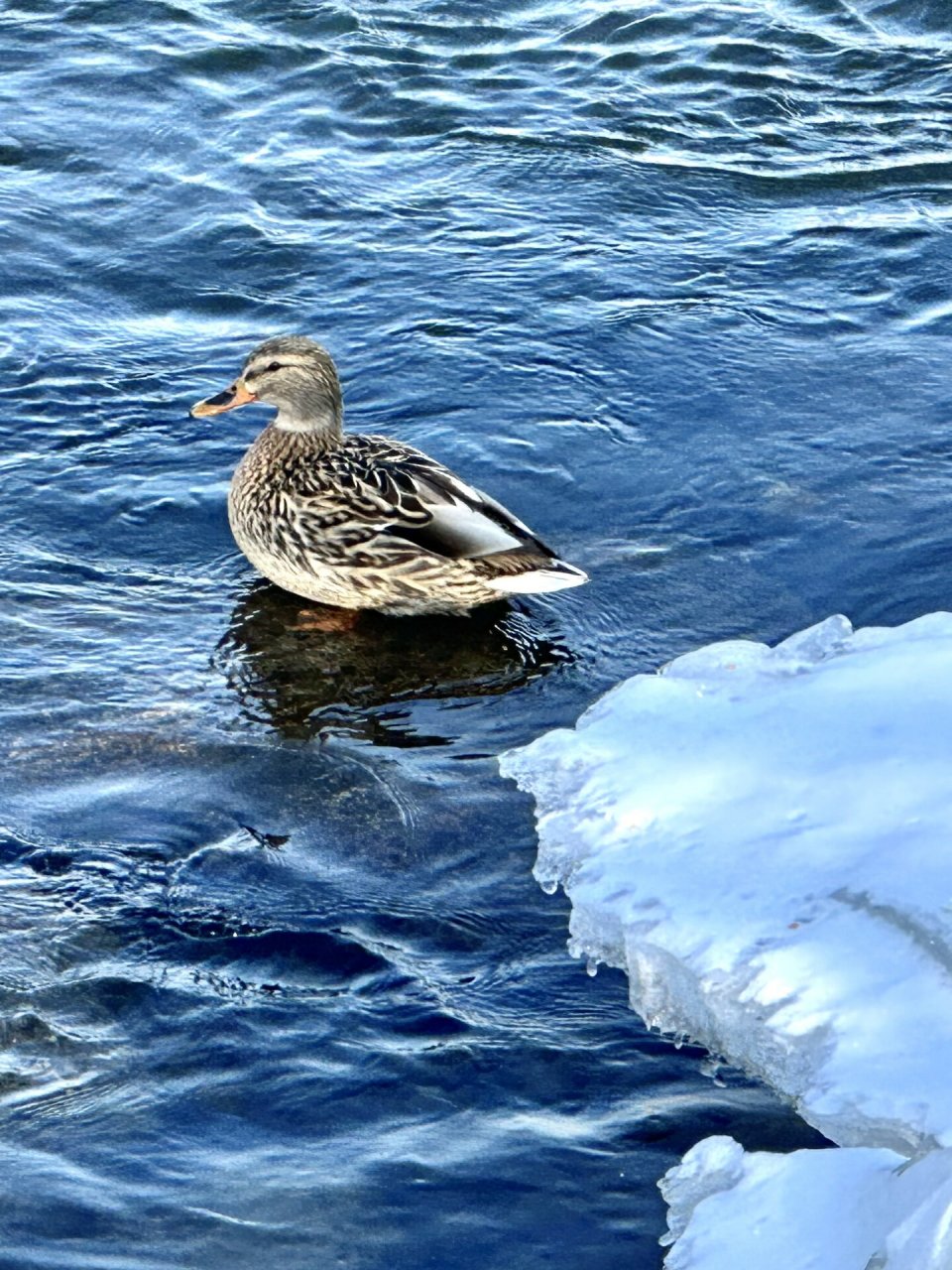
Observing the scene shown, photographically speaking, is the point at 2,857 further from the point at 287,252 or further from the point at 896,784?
the point at 287,252

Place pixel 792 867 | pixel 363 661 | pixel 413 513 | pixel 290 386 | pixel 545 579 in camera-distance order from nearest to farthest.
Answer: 1. pixel 792 867
2. pixel 545 579
3. pixel 363 661
4. pixel 413 513
5. pixel 290 386

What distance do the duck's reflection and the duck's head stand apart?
0.68m

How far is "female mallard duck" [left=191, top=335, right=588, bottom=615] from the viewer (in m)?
6.76

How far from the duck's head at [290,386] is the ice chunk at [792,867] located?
2.15m

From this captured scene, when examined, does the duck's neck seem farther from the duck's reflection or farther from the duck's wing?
the duck's reflection

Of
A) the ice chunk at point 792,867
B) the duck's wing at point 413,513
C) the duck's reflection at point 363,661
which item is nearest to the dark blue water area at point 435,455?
the duck's reflection at point 363,661

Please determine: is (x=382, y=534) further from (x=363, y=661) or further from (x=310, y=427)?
(x=310, y=427)

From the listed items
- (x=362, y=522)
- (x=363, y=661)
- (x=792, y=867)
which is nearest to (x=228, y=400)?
(x=362, y=522)

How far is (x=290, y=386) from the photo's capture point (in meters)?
7.34

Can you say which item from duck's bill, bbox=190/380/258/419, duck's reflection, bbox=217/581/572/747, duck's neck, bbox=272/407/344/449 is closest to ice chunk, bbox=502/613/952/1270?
duck's reflection, bbox=217/581/572/747

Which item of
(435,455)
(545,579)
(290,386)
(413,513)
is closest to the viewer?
(545,579)

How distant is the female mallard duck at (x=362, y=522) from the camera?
6758 mm

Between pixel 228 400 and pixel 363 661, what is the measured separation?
1353 mm

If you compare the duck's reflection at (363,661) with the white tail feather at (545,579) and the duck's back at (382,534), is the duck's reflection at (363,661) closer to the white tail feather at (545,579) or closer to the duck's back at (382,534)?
the duck's back at (382,534)
